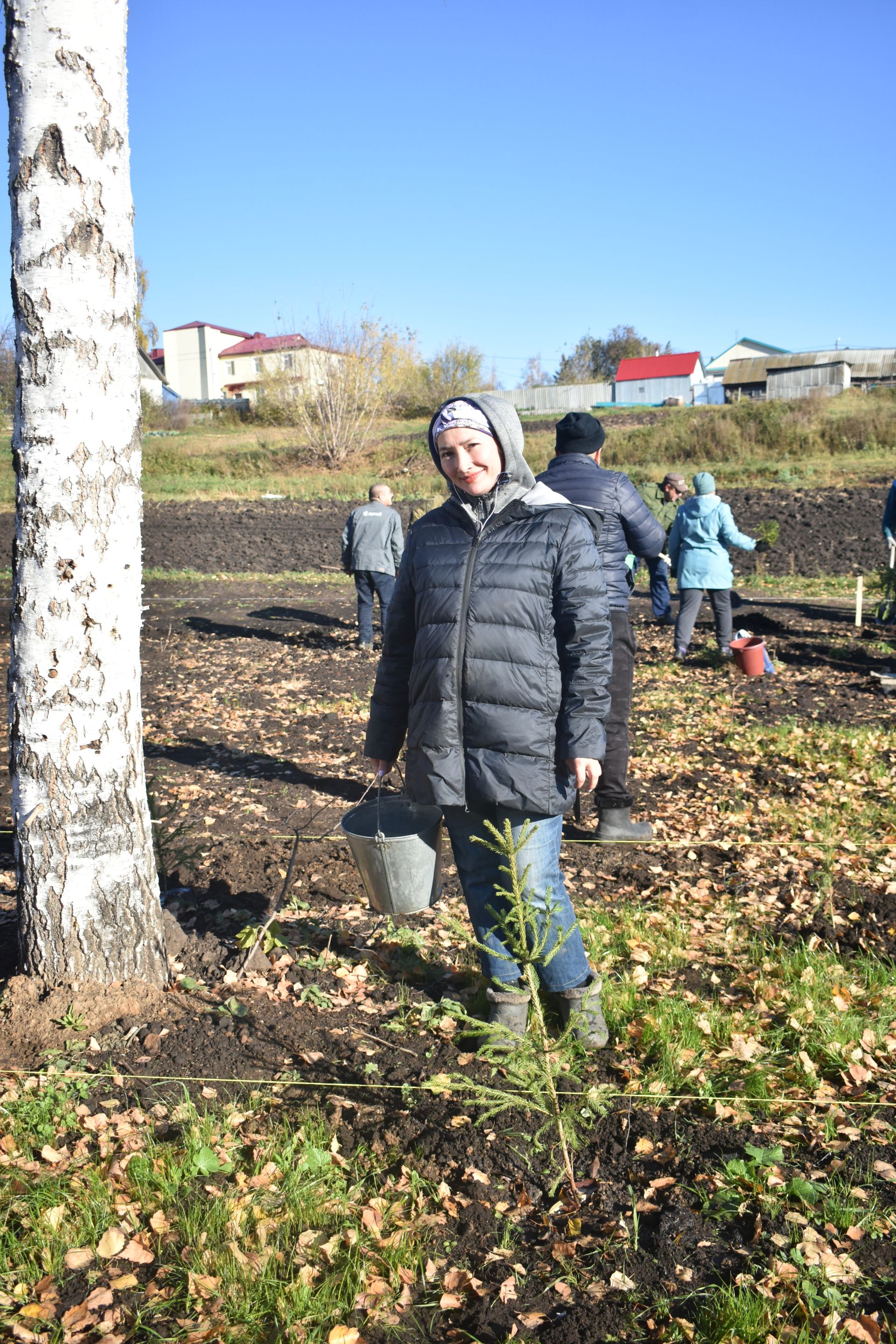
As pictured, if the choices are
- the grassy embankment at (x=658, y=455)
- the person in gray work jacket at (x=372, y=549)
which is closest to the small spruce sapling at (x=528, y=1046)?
the person in gray work jacket at (x=372, y=549)

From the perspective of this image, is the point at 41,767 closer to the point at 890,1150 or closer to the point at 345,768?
the point at 890,1150

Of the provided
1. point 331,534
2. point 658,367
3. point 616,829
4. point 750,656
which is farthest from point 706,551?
point 658,367

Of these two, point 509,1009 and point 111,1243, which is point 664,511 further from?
point 111,1243

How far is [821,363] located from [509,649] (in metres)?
58.7

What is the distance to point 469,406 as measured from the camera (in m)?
2.80

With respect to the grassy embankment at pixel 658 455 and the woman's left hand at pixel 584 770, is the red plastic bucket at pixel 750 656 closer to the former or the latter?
the woman's left hand at pixel 584 770

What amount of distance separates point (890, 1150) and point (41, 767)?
2656 millimetres

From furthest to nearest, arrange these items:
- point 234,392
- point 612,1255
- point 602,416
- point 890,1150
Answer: point 234,392 → point 602,416 → point 890,1150 → point 612,1255

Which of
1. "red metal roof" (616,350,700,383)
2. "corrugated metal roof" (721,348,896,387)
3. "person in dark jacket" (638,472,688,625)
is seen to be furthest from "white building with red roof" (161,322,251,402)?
"person in dark jacket" (638,472,688,625)

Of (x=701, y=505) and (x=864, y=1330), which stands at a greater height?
(x=701, y=505)

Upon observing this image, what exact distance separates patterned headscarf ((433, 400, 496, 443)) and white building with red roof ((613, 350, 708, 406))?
65.0 m

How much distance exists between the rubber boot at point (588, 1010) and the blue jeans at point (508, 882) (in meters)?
0.03

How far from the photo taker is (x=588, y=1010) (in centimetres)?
300

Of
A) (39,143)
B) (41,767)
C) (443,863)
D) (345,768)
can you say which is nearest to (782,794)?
(443,863)
